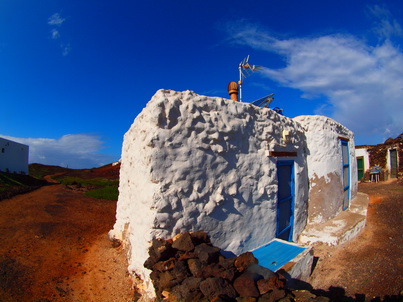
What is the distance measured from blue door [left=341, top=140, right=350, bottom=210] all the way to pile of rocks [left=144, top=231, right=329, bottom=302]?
17.8 feet

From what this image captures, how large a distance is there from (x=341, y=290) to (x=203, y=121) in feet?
11.7

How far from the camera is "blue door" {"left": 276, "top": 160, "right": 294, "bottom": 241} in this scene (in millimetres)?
4904

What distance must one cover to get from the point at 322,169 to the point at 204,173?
382 cm

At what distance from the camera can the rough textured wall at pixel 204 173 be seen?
3.33 meters

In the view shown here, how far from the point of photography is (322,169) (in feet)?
19.7

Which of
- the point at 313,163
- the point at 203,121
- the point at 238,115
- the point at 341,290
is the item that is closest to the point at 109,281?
the point at 203,121

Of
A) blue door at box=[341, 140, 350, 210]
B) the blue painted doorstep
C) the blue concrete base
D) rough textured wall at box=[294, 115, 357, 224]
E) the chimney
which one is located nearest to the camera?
the blue concrete base

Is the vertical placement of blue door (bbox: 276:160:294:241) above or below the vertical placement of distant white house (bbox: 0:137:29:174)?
below

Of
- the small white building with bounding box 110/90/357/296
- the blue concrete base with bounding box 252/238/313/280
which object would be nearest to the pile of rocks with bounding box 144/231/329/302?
the small white building with bounding box 110/90/357/296

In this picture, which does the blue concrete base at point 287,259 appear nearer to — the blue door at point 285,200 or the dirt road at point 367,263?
the dirt road at point 367,263

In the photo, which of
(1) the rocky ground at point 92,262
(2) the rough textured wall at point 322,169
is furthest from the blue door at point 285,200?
(2) the rough textured wall at point 322,169

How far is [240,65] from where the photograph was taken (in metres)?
7.07

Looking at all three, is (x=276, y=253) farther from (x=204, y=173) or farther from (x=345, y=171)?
(x=345, y=171)

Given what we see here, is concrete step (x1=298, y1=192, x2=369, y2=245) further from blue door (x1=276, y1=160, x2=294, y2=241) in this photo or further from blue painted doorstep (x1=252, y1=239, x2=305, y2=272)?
blue painted doorstep (x1=252, y1=239, x2=305, y2=272)
